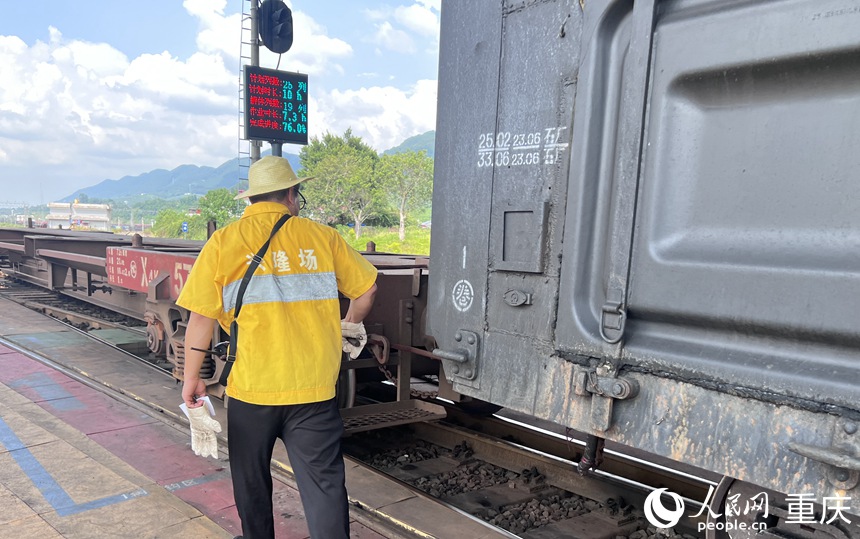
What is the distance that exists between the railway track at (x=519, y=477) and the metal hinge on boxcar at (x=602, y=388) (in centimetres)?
164

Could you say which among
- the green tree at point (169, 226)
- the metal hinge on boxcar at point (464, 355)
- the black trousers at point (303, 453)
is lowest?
the green tree at point (169, 226)

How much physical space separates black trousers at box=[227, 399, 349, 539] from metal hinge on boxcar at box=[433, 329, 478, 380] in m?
0.70

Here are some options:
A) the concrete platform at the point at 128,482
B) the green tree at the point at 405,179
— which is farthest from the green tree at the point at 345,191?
the concrete platform at the point at 128,482

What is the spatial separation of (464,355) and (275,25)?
9.88 m

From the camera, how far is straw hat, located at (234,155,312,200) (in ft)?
9.58

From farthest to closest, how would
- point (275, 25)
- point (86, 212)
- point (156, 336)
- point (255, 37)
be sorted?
1. point (86, 212)
2. point (255, 37)
3. point (275, 25)
4. point (156, 336)

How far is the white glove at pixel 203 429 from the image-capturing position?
3018 mm

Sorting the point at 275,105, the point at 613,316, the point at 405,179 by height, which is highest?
the point at 405,179

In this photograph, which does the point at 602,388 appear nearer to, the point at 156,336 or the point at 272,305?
the point at 272,305

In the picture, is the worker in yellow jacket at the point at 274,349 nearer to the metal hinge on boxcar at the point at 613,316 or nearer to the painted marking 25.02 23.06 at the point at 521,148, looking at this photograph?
the painted marking 25.02 23.06 at the point at 521,148

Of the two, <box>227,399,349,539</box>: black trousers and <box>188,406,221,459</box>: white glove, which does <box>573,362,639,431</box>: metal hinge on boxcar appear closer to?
<box>227,399,349,539</box>: black trousers

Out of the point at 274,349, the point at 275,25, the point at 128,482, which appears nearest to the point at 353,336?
the point at 274,349

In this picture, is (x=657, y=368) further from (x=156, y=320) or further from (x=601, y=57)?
(x=156, y=320)

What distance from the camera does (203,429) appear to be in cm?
307
